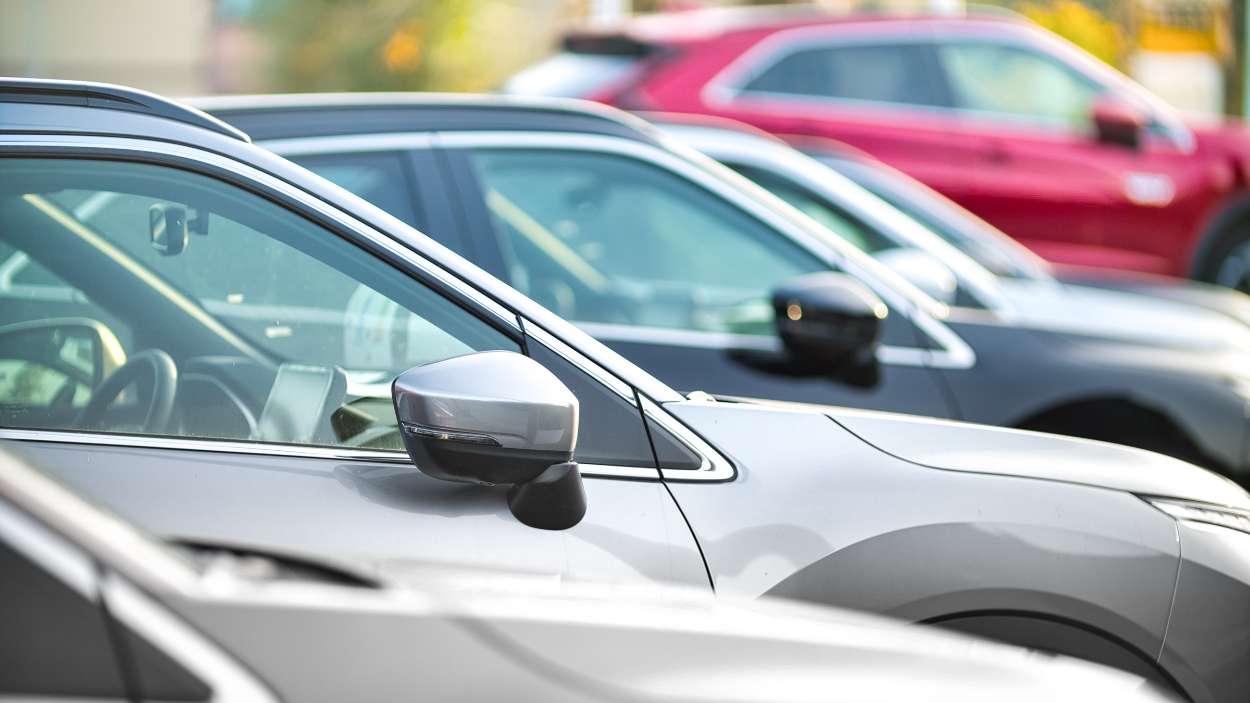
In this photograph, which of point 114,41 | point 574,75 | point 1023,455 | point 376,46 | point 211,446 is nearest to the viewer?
point 211,446

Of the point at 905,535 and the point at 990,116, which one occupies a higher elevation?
→ the point at 990,116

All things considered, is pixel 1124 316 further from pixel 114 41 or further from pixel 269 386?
pixel 114 41

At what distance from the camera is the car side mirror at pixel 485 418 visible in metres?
1.95

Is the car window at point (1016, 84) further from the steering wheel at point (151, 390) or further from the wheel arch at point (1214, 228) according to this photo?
the steering wheel at point (151, 390)

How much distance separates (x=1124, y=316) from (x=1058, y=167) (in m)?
3.57

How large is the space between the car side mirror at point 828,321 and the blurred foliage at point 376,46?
38.5 ft

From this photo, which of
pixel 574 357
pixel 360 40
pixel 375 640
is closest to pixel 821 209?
pixel 574 357

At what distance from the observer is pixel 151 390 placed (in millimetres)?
2248

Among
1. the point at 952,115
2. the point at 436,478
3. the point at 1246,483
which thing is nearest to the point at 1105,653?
the point at 436,478

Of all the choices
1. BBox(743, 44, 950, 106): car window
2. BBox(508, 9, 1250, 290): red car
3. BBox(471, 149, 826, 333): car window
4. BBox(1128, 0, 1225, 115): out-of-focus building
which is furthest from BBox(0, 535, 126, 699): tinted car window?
BBox(1128, 0, 1225, 115): out-of-focus building

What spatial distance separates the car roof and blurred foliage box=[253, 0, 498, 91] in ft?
36.9

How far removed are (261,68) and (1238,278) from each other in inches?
429

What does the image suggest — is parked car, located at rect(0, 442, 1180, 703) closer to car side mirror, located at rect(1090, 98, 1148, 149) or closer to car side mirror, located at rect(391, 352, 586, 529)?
car side mirror, located at rect(391, 352, 586, 529)

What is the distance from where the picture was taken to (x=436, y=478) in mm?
2068
